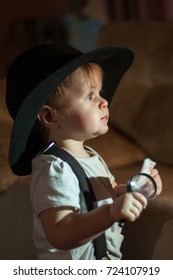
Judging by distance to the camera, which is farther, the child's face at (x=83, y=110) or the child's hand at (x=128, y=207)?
the child's face at (x=83, y=110)

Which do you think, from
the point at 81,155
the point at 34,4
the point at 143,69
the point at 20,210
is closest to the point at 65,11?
the point at 34,4

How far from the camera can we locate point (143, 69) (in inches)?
66.1

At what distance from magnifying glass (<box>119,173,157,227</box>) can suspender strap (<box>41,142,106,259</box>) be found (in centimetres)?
10

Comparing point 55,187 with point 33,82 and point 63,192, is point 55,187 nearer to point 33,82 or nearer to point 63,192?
point 63,192

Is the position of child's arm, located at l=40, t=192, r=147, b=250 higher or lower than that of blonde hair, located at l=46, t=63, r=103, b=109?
lower

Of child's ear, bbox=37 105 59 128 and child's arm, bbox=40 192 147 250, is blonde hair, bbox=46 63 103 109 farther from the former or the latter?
child's arm, bbox=40 192 147 250

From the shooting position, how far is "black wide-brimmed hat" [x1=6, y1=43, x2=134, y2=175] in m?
0.89

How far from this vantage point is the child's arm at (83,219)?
0.81 metres

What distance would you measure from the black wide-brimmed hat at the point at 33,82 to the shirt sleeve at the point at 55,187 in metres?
0.08

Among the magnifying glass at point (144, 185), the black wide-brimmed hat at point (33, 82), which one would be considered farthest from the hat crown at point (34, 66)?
the magnifying glass at point (144, 185)

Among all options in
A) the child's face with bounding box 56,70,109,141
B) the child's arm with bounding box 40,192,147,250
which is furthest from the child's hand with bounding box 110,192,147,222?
the child's face with bounding box 56,70,109,141

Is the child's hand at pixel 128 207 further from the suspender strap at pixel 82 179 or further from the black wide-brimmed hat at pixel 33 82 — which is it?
the black wide-brimmed hat at pixel 33 82

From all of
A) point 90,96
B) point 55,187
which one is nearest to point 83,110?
point 90,96

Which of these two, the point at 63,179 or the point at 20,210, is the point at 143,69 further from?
the point at 63,179
